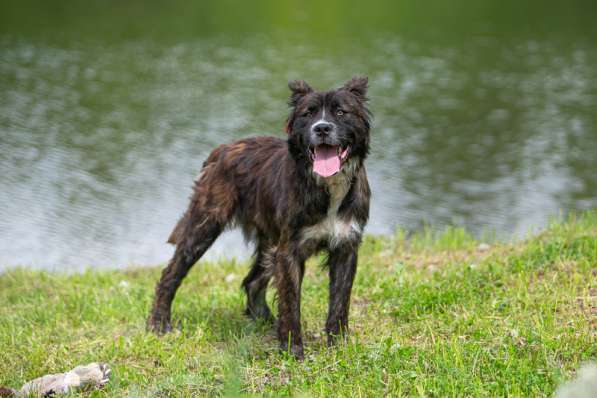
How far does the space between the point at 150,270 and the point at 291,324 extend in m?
4.50

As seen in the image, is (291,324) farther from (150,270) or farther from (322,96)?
(150,270)

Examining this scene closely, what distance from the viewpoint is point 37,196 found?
48.1 feet

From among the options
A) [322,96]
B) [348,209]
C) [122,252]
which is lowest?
[122,252]

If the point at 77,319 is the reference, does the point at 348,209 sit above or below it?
above

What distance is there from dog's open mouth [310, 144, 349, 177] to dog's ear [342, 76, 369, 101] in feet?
1.77

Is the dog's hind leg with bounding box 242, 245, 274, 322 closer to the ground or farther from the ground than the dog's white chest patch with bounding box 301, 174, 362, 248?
closer to the ground

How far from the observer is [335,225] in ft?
21.5

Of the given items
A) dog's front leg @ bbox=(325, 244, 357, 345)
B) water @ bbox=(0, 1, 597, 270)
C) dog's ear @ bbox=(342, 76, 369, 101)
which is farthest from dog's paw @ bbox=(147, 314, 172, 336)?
water @ bbox=(0, 1, 597, 270)

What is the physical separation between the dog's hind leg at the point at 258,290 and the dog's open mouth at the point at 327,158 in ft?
5.31

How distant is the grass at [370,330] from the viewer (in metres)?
5.63

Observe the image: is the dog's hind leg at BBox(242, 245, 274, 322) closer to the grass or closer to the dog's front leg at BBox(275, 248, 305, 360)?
the grass

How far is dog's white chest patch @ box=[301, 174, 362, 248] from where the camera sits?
6488 millimetres

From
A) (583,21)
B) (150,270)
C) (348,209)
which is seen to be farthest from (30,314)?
(583,21)

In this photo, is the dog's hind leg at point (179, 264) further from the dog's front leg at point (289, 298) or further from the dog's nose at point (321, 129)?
the dog's nose at point (321, 129)
